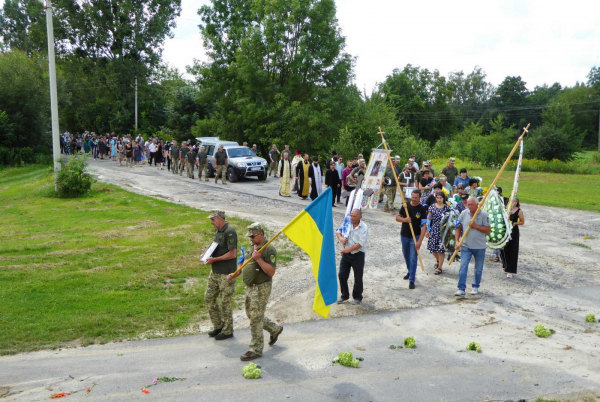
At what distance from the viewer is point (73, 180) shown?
A: 22.7m

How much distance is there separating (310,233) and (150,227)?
957 centimetres

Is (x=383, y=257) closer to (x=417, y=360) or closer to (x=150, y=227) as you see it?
(x=417, y=360)

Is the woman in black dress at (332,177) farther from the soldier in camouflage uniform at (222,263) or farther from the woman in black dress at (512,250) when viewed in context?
the soldier in camouflage uniform at (222,263)

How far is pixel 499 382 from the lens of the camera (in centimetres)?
684

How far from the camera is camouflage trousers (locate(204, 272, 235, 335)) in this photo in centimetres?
811

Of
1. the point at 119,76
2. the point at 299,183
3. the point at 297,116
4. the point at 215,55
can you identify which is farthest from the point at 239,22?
the point at 299,183

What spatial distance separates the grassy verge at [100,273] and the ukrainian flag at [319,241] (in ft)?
8.28

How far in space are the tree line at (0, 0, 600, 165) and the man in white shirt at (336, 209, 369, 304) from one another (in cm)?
2185

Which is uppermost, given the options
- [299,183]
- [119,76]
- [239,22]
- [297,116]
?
[239,22]

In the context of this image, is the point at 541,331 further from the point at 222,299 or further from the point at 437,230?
the point at 222,299

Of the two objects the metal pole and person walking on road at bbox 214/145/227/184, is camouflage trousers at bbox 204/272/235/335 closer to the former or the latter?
the metal pole

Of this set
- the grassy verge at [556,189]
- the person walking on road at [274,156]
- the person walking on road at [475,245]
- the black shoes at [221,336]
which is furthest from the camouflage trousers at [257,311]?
the person walking on road at [274,156]

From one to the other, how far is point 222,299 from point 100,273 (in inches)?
185

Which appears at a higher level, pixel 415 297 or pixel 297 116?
pixel 297 116
